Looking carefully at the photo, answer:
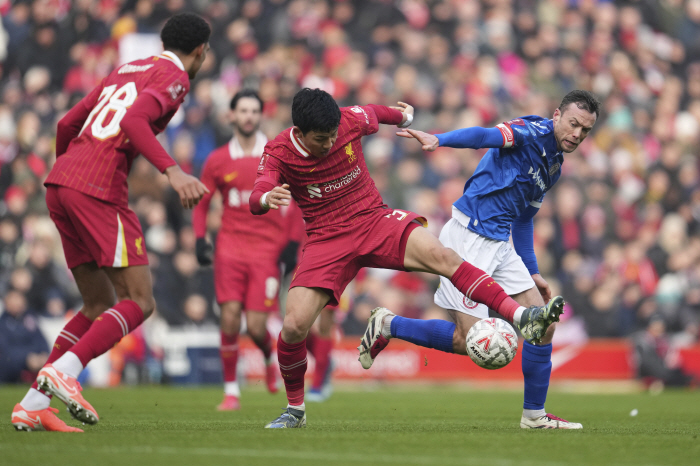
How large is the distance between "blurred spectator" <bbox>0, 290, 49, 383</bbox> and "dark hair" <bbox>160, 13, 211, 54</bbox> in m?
7.19

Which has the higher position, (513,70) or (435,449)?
(513,70)

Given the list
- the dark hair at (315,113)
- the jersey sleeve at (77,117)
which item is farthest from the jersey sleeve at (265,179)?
the jersey sleeve at (77,117)

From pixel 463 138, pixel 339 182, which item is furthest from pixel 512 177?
pixel 339 182

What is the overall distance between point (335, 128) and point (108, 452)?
243cm

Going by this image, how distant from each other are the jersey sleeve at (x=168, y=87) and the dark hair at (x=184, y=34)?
256mm

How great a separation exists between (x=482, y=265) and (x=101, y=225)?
8.73 ft

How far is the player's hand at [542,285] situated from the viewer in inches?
278

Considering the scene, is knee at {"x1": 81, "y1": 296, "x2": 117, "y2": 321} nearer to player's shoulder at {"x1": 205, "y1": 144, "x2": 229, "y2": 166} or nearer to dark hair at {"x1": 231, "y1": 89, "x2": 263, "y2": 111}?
player's shoulder at {"x1": 205, "y1": 144, "x2": 229, "y2": 166}

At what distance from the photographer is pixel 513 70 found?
1886 centimetres

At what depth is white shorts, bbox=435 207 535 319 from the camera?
676cm

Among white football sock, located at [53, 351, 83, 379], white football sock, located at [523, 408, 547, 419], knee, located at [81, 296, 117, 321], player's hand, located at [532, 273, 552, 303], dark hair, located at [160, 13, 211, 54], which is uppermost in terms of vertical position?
dark hair, located at [160, 13, 211, 54]

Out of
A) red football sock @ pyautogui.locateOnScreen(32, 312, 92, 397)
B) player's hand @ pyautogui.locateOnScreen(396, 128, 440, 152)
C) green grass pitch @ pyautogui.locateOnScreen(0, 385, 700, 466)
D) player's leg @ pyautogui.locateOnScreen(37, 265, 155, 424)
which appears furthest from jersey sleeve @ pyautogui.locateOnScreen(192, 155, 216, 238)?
player's hand @ pyautogui.locateOnScreen(396, 128, 440, 152)

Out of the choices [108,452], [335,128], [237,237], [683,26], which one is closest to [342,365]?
[237,237]

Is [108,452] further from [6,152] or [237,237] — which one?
[6,152]
